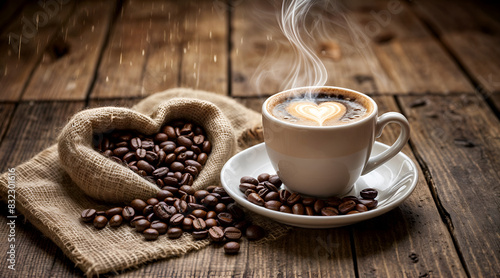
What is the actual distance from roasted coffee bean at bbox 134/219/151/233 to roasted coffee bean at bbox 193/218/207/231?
120 millimetres

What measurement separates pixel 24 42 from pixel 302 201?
2167mm

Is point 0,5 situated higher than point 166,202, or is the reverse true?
point 166,202

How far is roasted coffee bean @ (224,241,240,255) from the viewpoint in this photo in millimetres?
1305

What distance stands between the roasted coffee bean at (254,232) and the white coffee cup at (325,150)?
16 cm

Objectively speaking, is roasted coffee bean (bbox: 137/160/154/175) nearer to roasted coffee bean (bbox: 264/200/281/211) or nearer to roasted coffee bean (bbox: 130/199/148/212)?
roasted coffee bean (bbox: 130/199/148/212)

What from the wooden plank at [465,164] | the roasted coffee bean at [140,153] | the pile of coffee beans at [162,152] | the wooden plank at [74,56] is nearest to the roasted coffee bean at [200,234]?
the pile of coffee beans at [162,152]

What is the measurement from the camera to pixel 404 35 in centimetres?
307

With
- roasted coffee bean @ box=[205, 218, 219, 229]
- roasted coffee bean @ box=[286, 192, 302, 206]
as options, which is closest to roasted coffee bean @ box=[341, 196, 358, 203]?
roasted coffee bean @ box=[286, 192, 302, 206]

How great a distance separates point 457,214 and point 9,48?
239 centimetres

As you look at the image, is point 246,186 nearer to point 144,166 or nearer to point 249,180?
point 249,180

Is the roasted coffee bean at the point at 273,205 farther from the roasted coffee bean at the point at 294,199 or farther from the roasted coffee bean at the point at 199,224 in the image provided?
the roasted coffee bean at the point at 199,224

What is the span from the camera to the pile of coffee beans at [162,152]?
1529 mm

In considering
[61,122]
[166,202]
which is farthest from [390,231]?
[61,122]

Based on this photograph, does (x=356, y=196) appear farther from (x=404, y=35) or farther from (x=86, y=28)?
(x=86, y=28)
